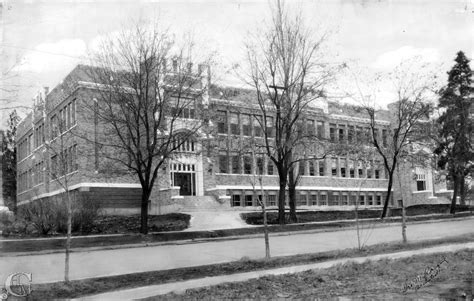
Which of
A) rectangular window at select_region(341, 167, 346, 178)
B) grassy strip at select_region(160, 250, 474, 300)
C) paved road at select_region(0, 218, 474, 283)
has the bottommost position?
paved road at select_region(0, 218, 474, 283)

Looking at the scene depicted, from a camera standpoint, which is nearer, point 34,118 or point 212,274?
point 212,274

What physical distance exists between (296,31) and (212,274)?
17508 mm

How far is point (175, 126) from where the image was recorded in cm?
2739

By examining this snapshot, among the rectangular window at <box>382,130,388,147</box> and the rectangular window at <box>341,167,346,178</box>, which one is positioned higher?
the rectangular window at <box>382,130,388,147</box>

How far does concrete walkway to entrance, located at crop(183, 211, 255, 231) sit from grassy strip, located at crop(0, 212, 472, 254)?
128 inches

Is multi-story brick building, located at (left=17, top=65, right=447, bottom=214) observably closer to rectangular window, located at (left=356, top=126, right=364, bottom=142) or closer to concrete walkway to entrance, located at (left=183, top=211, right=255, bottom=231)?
rectangular window, located at (left=356, top=126, right=364, bottom=142)

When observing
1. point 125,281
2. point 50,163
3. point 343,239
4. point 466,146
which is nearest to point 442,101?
point 466,146

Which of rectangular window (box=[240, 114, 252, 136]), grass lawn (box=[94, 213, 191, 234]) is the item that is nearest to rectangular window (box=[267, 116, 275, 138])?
rectangular window (box=[240, 114, 252, 136])

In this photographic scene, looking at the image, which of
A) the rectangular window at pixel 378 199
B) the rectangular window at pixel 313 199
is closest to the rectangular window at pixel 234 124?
the rectangular window at pixel 378 199

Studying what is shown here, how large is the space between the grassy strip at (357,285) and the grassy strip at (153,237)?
32.6 ft

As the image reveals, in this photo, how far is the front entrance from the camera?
39.7m

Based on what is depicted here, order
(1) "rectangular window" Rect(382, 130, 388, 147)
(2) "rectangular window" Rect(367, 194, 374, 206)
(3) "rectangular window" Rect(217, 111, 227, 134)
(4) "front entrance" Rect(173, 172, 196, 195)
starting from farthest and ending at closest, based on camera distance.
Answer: (4) "front entrance" Rect(173, 172, 196, 195), (2) "rectangular window" Rect(367, 194, 374, 206), (1) "rectangular window" Rect(382, 130, 388, 147), (3) "rectangular window" Rect(217, 111, 227, 134)

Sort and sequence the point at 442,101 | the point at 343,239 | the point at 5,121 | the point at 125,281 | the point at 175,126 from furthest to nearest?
the point at 442,101, the point at 175,126, the point at 343,239, the point at 5,121, the point at 125,281

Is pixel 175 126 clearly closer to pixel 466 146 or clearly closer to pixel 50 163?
pixel 50 163
